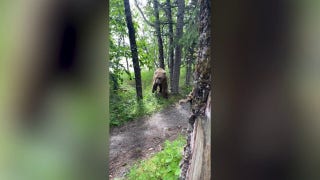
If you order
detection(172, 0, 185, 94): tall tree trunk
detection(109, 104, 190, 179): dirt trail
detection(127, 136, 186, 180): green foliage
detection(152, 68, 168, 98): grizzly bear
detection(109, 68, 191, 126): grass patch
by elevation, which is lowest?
detection(127, 136, 186, 180): green foliage

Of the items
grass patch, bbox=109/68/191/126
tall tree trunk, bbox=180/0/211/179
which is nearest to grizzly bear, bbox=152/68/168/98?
grass patch, bbox=109/68/191/126

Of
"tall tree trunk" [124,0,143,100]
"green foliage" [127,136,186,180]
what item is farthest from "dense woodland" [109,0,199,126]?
"green foliage" [127,136,186,180]

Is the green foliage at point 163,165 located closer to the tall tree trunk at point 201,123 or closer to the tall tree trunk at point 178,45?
the tall tree trunk at point 201,123

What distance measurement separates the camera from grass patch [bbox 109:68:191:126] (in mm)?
1271

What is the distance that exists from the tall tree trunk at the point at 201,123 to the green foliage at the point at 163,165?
34 millimetres

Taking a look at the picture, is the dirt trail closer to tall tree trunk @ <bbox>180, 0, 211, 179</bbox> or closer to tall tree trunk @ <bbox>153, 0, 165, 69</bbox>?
tall tree trunk @ <bbox>180, 0, 211, 179</bbox>

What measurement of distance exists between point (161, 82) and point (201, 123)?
271 mm

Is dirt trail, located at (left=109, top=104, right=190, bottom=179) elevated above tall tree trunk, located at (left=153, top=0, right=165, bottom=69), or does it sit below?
below

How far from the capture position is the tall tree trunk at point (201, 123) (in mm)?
1369

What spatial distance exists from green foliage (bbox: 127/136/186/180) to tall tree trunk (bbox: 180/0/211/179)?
0.03 metres

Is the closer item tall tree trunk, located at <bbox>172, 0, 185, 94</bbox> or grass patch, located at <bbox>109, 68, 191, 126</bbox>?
grass patch, located at <bbox>109, 68, 191, 126</bbox>

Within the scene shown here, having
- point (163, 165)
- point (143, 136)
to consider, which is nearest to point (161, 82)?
point (143, 136)
